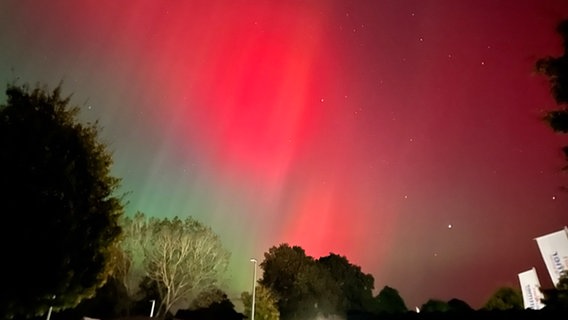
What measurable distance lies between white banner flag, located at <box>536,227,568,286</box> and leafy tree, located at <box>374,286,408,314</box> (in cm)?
3292

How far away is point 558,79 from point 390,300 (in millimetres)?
53593

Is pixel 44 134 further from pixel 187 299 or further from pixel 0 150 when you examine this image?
pixel 187 299

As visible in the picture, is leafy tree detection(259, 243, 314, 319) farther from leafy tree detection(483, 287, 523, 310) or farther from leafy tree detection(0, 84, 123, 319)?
leafy tree detection(0, 84, 123, 319)

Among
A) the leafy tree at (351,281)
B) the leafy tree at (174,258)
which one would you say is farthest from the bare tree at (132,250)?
the leafy tree at (351,281)

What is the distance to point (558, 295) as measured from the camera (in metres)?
13.9

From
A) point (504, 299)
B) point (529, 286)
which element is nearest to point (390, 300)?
point (504, 299)

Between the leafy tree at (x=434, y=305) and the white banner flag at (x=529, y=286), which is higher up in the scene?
the leafy tree at (x=434, y=305)

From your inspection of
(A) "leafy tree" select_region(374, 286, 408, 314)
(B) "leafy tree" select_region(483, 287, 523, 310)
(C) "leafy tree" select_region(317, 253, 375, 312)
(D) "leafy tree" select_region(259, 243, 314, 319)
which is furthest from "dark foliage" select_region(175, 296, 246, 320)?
(B) "leafy tree" select_region(483, 287, 523, 310)

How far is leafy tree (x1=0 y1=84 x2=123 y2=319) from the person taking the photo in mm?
13414

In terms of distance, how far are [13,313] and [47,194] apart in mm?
3205

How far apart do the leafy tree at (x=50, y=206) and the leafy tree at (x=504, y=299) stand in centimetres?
4924

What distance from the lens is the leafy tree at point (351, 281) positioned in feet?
184

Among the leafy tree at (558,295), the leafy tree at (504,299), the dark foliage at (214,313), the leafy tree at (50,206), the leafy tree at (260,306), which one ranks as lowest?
the leafy tree at (558,295)

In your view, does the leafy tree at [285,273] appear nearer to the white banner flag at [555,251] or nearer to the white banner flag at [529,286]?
the white banner flag at [529,286]
